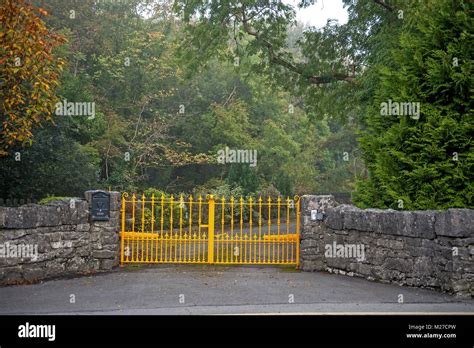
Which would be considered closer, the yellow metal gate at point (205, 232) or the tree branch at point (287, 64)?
the yellow metal gate at point (205, 232)

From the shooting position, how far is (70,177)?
1944cm

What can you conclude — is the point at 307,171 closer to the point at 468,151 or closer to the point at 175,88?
the point at 175,88

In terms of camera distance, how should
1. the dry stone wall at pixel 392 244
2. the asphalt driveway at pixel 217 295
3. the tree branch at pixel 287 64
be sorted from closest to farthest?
the asphalt driveway at pixel 217 295 → the dry stone wall at pixel 392 244 → the tree branch at pixel 287 64

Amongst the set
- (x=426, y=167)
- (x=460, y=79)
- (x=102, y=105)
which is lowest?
(x=426, y=167)

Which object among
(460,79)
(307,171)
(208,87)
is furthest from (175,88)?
(460,79)

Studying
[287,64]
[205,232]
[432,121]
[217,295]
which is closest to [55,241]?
[217,295]

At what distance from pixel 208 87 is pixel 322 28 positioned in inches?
475

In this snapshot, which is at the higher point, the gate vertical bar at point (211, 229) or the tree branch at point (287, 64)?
the tree branch at point (287, 64)

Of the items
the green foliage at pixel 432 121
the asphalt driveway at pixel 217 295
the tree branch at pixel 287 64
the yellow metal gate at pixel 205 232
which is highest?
the tree branch at pixel 287 64

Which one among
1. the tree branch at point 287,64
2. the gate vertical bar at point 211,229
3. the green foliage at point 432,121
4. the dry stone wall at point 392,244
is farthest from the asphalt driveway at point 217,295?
the tree branch at point 287,64

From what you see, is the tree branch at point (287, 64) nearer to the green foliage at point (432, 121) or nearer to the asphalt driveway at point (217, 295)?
the green foliage at point (432, 121)

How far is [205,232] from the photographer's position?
21.1m

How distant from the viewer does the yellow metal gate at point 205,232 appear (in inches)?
494

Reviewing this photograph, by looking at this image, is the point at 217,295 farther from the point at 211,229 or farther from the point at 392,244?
the point at 392,244
